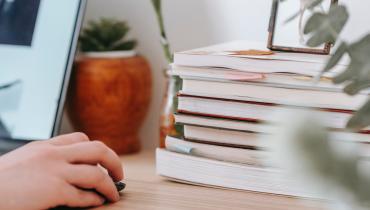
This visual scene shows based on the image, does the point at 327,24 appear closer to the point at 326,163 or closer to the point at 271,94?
the point at 326,163

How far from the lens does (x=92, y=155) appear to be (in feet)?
1.98

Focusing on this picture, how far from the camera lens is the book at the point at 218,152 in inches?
26.3

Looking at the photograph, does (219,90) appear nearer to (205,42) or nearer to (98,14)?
(205,42)

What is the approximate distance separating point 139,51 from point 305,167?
3.06 feet

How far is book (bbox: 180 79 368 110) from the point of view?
0.62 m

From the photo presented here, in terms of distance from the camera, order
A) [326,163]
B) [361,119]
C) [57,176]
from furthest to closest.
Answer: [57,176] → [361,119] → [326,163]

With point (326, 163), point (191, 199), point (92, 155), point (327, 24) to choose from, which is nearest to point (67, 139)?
point (92, 155)

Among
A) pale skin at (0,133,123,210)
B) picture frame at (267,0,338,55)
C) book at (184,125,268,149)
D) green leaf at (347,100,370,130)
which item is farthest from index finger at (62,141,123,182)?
green leaf at (347,100,370,130)

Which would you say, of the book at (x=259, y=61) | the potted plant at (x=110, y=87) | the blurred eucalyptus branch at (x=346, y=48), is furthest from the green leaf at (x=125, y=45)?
the blurred eucalyptus branch at (x=346, y=48)

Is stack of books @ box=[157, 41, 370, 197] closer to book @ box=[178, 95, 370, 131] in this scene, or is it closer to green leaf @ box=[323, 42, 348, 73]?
book @ box=[178, 95, 370, 131]

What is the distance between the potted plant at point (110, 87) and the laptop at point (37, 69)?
0.05 meters

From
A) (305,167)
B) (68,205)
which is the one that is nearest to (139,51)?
(68,205)

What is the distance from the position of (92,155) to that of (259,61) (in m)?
0.21

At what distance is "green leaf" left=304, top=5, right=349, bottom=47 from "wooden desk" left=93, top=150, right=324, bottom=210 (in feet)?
1.07
